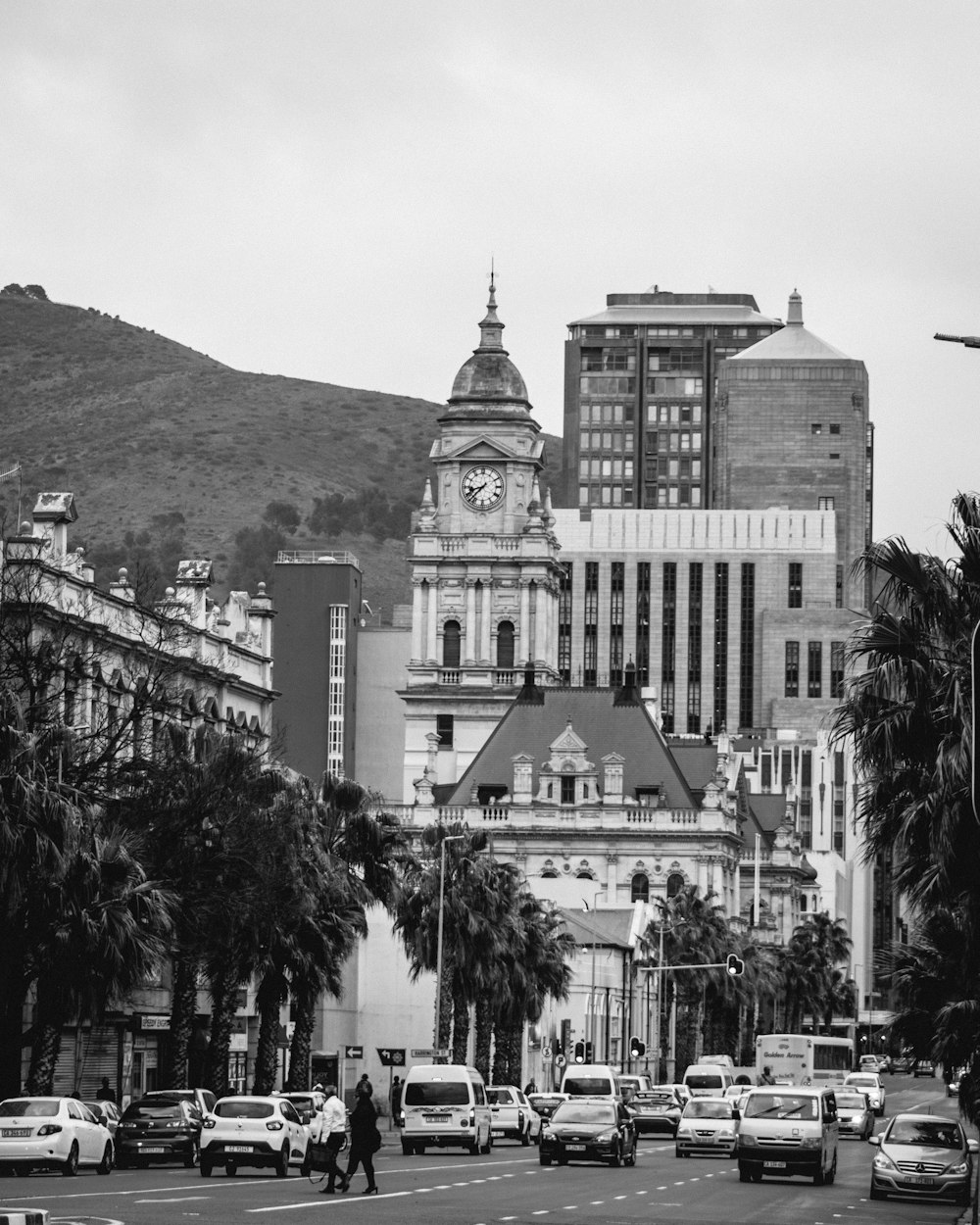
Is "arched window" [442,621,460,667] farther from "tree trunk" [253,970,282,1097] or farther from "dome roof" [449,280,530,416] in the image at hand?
"tree trunk" [253,970,282,1097]

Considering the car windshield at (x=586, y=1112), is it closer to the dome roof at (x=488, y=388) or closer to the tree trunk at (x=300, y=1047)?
the tree trunk at (x=300, y=1047)

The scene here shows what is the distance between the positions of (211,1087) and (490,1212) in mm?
32236

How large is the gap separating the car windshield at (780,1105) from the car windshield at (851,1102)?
32.8m

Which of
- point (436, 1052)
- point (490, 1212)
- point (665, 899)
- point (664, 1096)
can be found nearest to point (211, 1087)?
point (436, 1052)

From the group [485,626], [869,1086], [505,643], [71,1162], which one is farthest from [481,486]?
[71,1162]

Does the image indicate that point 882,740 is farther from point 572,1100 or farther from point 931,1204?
point 572,1100

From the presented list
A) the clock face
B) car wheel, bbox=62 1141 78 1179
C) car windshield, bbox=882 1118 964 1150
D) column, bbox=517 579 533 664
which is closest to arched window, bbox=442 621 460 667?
column, bbox=517 579 533 664

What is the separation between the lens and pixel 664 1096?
81438mm

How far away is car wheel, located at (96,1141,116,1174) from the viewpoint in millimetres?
45625

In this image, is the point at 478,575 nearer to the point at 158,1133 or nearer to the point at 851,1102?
the point at 851,1102

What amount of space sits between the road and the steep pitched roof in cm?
8151

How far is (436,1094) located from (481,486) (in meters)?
99.7

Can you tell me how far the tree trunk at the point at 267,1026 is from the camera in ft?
211

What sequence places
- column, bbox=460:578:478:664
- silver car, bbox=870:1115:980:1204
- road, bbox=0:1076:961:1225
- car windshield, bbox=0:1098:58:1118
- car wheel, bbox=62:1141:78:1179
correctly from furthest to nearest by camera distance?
column, bbox=460:578:478:664 < silver car, bbox=870:1115:980:1204 < car wheel, bbox=62:1141:78:1179 < car windshield, bbox=0:1098:58:1118 < road, bbox=0:1076:961:1225
